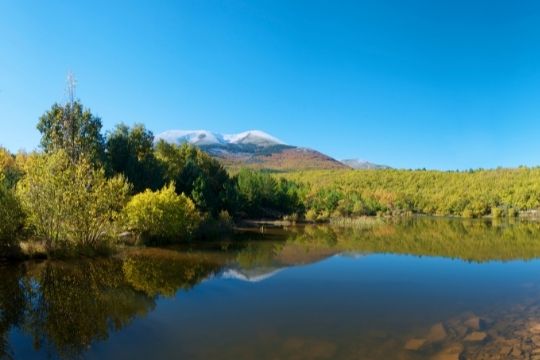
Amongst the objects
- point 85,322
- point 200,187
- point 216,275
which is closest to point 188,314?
point 85,322

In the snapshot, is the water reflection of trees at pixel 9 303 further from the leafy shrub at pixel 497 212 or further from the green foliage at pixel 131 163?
the leafy shrub at pixel 497 212

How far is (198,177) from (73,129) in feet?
49.3

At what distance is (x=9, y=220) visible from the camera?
2164 cm

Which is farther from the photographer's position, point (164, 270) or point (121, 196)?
point (121, 196)

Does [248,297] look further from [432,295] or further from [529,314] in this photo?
[529,314]

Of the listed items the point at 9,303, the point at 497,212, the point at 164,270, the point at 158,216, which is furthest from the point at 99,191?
the point at 497,212

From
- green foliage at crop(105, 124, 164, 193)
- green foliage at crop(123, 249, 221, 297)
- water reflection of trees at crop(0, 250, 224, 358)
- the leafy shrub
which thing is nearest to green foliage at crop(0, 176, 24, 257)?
water reflection of trees at crop(0, 250, 224, 358)

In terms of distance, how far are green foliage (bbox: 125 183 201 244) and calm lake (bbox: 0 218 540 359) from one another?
4.44m

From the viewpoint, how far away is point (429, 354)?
11.5 metres

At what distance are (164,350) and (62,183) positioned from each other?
52.4 ft

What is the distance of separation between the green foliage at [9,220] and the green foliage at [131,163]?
851 inches

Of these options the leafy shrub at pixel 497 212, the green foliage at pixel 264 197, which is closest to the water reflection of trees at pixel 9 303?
the green foliage at pixel 264 197

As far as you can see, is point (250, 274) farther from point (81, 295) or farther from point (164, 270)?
point (81, 295)

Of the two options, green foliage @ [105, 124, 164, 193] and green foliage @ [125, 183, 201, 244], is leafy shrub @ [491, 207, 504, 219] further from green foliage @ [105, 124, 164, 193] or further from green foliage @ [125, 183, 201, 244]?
green foliage @ [125, 183, 201, 244]
